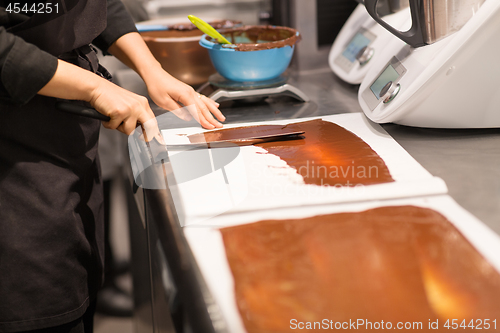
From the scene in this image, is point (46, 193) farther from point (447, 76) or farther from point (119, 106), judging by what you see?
point (447, 76)

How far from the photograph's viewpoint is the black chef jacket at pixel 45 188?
77 cm

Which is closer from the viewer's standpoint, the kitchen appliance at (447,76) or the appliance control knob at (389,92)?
the kitchen appliance at (447,76)

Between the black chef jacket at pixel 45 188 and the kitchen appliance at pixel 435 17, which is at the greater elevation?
the kitchen appliance at pixel 435 17

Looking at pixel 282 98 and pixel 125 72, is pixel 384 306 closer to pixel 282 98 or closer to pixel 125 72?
pixel 282 98

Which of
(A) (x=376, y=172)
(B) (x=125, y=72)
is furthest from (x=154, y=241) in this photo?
(B) (x=125, y=72)

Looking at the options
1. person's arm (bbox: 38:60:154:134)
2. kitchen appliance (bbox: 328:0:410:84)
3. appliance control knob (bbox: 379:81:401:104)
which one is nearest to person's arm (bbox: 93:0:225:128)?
person's arm (bbox: 38:60:154:134)

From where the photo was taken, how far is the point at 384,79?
3.40 ft

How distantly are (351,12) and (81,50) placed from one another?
3.47 ft

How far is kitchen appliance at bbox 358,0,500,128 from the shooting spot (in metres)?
0.82

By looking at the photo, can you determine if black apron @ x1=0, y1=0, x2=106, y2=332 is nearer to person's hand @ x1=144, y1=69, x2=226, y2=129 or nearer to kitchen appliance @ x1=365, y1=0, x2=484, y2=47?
person's hand @ x1=144, y1=69, x2=226, y2=129

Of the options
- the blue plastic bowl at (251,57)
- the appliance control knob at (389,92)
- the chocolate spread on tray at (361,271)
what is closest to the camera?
the chocolate spread on tray at (361,271)

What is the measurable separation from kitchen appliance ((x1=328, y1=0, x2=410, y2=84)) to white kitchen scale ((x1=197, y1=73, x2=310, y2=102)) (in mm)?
196

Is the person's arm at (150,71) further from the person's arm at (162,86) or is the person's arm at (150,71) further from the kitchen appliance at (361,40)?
the kitchen appliance at (361,40)

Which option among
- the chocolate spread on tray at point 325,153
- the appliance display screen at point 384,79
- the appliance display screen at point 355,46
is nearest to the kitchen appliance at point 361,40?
the appliance display screen at point 355,46
